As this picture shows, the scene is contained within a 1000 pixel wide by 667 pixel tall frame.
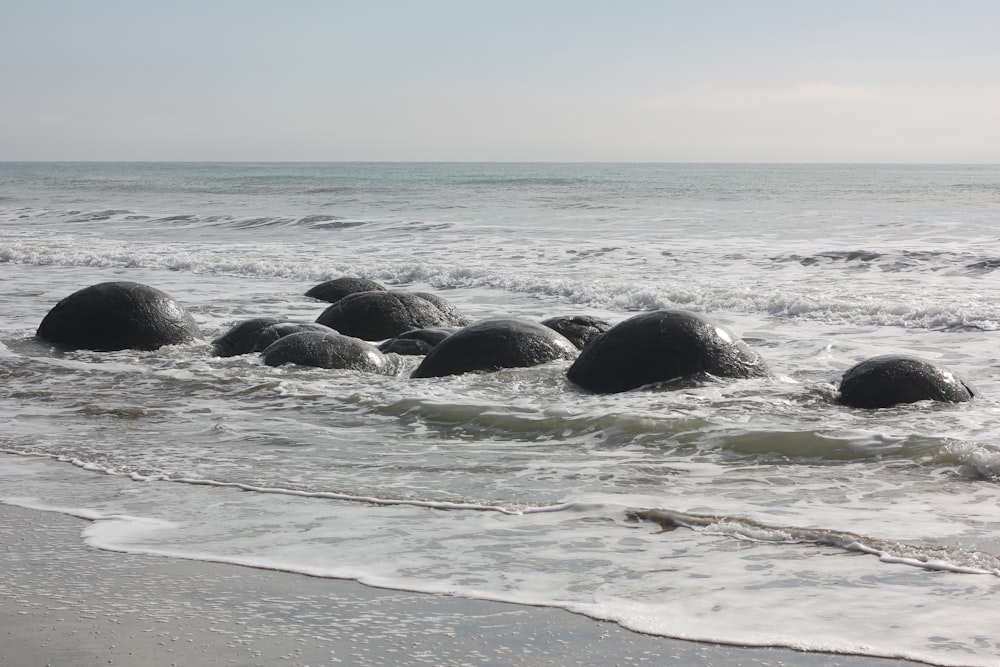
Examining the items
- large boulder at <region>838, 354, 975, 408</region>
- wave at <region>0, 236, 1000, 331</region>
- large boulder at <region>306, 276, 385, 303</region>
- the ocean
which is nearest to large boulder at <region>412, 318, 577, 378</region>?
the ocean

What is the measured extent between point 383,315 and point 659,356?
3.36 metres

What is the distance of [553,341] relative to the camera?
8.09 metres

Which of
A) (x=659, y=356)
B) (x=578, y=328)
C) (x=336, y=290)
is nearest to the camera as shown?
(x=659, y=356)

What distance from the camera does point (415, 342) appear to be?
8.80 m

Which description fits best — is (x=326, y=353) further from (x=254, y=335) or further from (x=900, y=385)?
(x=900, y=385)

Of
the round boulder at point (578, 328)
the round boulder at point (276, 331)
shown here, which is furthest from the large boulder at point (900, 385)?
the round boulder at point (276, 331)

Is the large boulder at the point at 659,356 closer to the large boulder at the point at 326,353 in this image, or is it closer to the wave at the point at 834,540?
the large boulder at the point at 326,353

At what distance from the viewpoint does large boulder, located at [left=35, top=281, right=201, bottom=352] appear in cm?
902

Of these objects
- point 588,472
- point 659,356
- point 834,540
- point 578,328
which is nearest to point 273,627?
point 834,540

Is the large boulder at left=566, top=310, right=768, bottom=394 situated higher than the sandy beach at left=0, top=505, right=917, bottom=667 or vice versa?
the large boulder at left=566, top=310, right=768, bottom=394

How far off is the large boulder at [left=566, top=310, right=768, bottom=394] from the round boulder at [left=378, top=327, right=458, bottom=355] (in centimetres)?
172

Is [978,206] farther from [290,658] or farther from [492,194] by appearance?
[290,658]

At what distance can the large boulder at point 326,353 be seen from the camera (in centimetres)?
791

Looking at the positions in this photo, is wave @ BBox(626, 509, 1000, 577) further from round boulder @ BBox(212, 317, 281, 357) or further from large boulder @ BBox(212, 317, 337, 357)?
round boulder @ BBox(212, 317, 281, 357)
